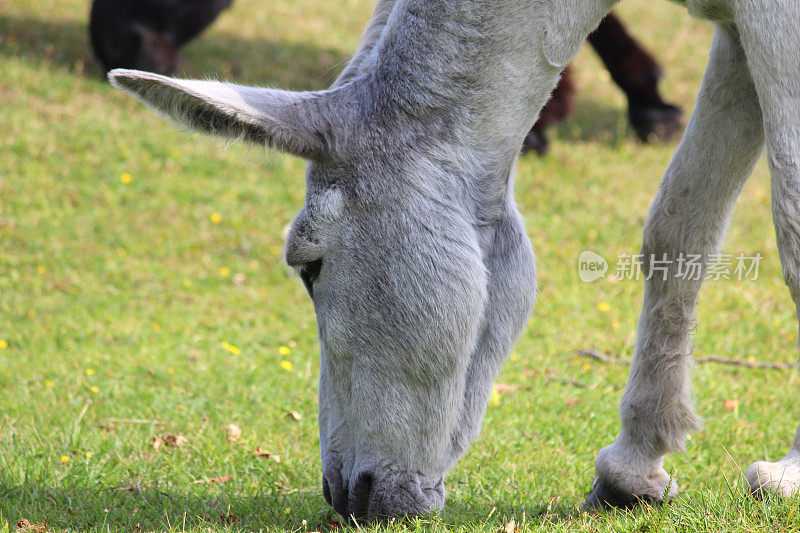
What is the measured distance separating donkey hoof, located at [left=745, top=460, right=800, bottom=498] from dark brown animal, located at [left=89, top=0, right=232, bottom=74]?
865 cm

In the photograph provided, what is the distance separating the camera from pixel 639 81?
10219 millimetres

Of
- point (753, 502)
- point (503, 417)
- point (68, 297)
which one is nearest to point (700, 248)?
point (753, 502)

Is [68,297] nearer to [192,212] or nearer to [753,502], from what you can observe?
[192,212]

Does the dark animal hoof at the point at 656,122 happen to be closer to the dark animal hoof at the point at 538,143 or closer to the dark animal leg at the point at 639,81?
the dark animal leg at the point at 639,81

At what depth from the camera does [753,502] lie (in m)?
2.85

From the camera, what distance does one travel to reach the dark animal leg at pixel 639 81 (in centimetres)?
1015

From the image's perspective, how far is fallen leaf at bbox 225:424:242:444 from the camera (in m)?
4.16

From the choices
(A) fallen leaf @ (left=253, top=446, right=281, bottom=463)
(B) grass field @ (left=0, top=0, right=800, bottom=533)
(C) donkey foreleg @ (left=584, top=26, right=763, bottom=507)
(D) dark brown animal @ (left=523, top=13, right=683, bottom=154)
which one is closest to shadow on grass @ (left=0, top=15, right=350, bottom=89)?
(B) grass field @ (left=0, top=0, right=800, bottom=533)

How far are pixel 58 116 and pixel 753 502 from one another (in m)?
8.70

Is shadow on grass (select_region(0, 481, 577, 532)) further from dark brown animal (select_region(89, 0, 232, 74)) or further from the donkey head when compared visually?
dark brown animal (select_region(89, 0, 232, 74))

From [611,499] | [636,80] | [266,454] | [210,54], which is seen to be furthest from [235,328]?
[210,54]

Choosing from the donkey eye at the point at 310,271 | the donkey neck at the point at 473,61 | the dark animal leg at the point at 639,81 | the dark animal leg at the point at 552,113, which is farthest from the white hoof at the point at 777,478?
the dark animal leg at the point at 639,81

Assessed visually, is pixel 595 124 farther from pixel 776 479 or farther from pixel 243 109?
pixel 243 109

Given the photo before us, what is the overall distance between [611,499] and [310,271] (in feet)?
5.02
